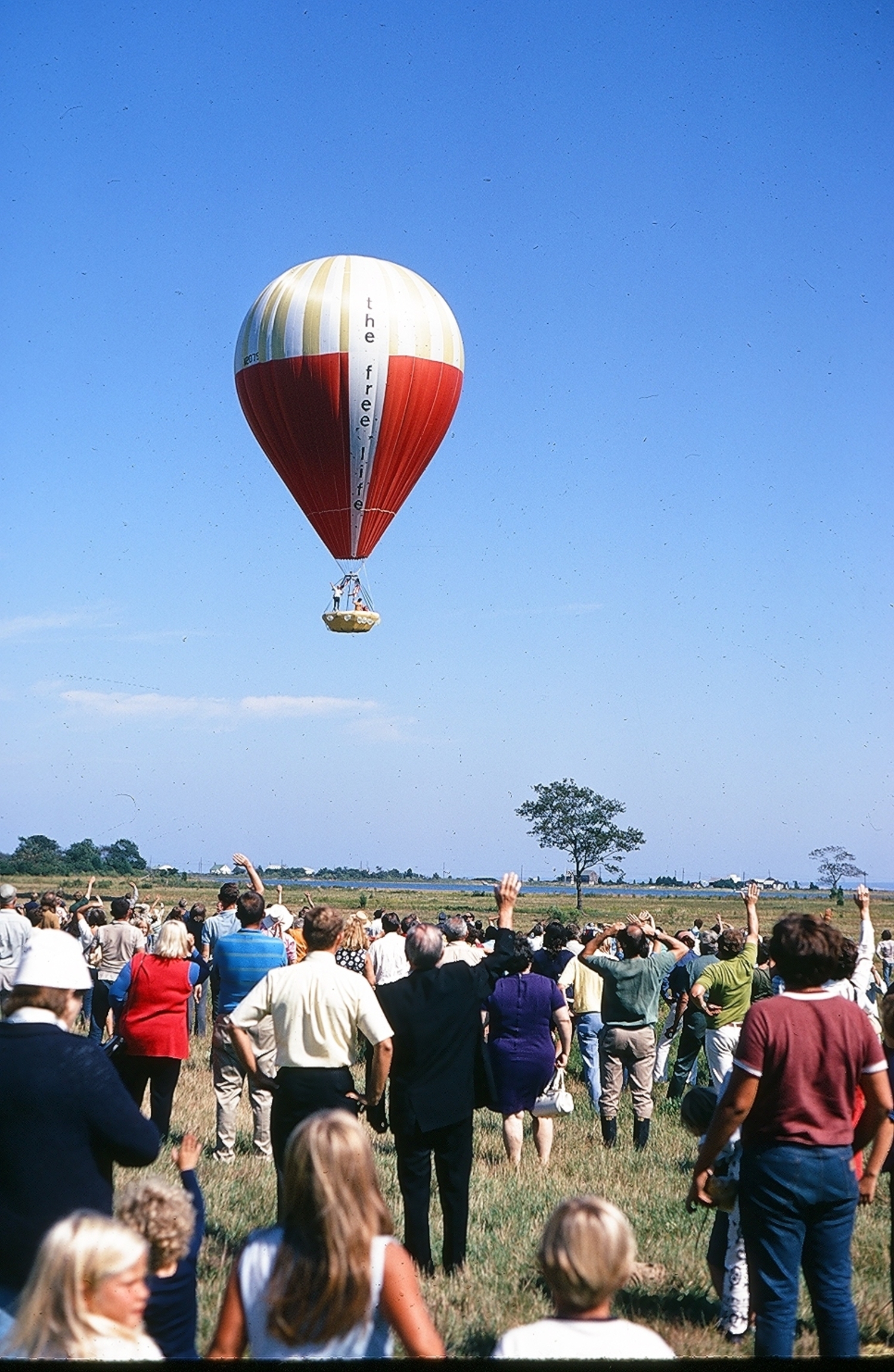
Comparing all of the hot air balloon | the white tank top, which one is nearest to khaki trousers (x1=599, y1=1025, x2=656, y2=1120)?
the white tank top

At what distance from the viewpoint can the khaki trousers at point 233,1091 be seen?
33.6ft

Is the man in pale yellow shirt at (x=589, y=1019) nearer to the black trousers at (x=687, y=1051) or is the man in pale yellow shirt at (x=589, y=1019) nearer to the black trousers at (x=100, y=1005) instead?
the black trousers at (x=687, y=1051)

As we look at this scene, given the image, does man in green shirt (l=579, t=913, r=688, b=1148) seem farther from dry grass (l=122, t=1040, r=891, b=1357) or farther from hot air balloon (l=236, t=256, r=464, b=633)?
hot air balloon (l=236, t=256, r=464, b=633)

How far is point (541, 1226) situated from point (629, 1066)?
10.4 feet

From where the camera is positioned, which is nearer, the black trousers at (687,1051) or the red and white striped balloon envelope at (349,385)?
the black trousers at (687,1051)

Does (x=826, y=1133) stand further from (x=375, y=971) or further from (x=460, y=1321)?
(x=375, y=971)

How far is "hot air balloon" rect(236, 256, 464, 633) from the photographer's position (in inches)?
795

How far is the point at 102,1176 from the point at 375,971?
7.34 m

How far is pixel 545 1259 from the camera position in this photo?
3314 mm

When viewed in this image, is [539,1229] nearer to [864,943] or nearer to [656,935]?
[864,943]

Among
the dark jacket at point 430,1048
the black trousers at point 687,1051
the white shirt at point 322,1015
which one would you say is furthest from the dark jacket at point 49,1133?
the black trousers at point 687,1051

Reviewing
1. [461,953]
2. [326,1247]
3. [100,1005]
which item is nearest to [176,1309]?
[326,1247]

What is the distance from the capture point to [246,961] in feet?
31.7

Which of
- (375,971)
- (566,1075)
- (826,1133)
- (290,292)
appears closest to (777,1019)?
(826,1133)
